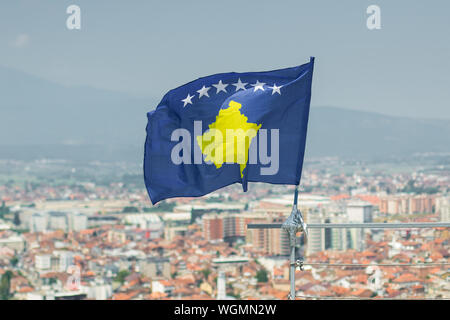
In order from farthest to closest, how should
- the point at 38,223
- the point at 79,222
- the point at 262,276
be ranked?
1. the point at 38,223
2. the point at 79,222
3. the point at 262,276

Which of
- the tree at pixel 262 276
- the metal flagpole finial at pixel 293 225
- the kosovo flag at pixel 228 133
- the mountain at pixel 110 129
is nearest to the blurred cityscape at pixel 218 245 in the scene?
the tree at pixel 262 276

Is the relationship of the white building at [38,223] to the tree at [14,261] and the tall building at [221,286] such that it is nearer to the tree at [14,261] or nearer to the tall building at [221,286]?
the tree at [14,261]

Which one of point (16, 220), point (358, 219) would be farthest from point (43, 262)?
point (16, 220)

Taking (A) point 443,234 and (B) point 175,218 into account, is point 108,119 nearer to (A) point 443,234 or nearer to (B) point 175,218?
(B) point 175,218

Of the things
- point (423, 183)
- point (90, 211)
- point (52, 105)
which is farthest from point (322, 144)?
point (52, 105)

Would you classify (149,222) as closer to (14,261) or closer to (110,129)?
(14,261)
